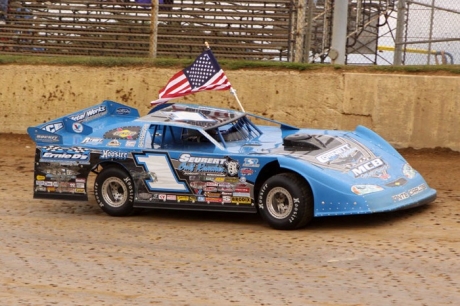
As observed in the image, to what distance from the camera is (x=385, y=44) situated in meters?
20.3

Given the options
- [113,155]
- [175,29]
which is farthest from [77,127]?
[175,29]

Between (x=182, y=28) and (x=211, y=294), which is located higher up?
(x=182, y=28)

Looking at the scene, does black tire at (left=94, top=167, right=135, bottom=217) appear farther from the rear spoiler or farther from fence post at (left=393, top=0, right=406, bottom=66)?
fence post at (left=393, top=0, right=406, bottom=66)

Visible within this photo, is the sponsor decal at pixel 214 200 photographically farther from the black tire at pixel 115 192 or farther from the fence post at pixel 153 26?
the fence post at pixel 153 26

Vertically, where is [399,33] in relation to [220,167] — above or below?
above

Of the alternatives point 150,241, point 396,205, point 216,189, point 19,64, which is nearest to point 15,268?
point 150,241

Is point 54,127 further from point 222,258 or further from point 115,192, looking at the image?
point 222,258

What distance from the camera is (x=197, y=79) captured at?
10.7 m

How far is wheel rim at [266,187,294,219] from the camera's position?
893 cm

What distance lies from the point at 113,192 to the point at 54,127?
1.07 m

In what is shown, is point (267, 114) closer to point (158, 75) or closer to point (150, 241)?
point (158, 75)

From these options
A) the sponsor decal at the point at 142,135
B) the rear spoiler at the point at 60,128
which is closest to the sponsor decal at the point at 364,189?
the sponsor decal at the point at 142,135

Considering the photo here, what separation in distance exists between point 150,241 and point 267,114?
5.25 m

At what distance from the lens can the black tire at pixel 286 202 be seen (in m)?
8.80
